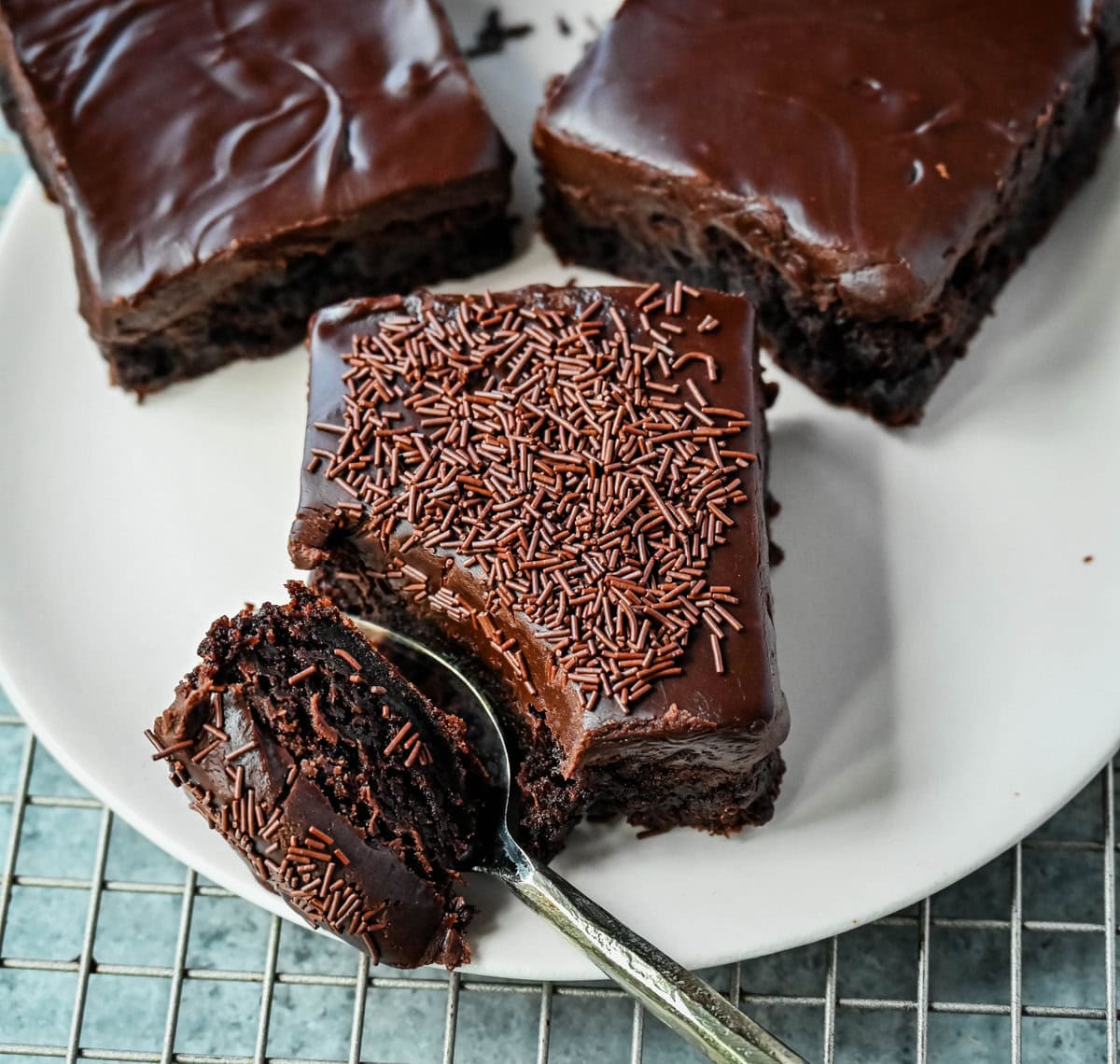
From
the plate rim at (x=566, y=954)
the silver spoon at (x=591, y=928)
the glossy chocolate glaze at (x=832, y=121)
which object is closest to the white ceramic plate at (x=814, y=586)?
the plate rim at (x=566, y=954)

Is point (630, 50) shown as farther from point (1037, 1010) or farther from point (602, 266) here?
point (1037, 1010)

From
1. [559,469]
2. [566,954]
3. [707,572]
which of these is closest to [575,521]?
[559,469]

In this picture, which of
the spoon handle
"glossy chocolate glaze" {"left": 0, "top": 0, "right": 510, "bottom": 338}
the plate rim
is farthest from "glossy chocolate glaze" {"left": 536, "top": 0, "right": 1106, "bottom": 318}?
the spoon handle

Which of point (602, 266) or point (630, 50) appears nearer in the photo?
point (630, 50)

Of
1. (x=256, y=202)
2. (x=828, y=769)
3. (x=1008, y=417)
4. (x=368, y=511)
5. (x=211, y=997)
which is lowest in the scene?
(x=211, y=997)

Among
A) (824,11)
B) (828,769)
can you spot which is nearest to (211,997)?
(828,769)

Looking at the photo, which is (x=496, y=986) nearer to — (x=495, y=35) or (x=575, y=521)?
(x=575, y=521)

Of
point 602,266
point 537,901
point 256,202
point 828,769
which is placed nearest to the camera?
point 537,901

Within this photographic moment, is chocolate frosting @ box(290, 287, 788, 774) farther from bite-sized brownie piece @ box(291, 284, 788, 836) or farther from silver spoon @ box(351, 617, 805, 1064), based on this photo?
silver spoon @ box(351, 617, 805, 1064)
